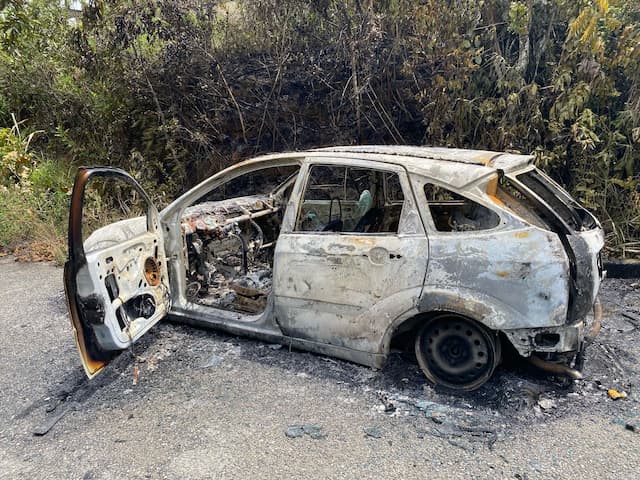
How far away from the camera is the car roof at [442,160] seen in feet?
9.25

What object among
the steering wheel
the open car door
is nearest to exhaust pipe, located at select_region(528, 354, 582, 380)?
the steering wheel

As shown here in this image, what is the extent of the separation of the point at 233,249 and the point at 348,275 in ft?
6.11

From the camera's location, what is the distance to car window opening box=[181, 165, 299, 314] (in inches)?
160

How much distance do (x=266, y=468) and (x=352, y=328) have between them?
1.05 m

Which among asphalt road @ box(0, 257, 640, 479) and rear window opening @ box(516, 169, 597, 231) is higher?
rear window opening @ box(516, 169, 597, 231)

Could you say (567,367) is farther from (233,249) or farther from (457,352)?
(233,249)

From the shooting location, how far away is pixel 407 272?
2877mm

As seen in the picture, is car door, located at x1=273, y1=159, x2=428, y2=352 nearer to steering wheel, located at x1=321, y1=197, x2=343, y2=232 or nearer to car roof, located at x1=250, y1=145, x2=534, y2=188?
car roof, located at x1=250, y1=145, x2=534, y2=188

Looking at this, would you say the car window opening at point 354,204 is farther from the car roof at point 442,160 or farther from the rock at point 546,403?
the rock at point 546,403

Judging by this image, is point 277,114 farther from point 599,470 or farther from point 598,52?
point 599,470

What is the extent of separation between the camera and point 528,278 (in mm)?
2611

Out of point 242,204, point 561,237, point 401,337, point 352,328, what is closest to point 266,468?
point 352,328

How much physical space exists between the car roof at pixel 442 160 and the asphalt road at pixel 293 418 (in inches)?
52.8

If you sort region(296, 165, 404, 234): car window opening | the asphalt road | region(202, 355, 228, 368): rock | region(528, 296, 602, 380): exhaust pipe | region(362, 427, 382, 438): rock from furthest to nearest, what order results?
region(296, 165, 404, 234): car window opening → region(202, 355, 228, 368): rock → region(528, 296, 602, 380): exhaust pipe → region(362, 427, 382, 438): rock → the asphalt road
